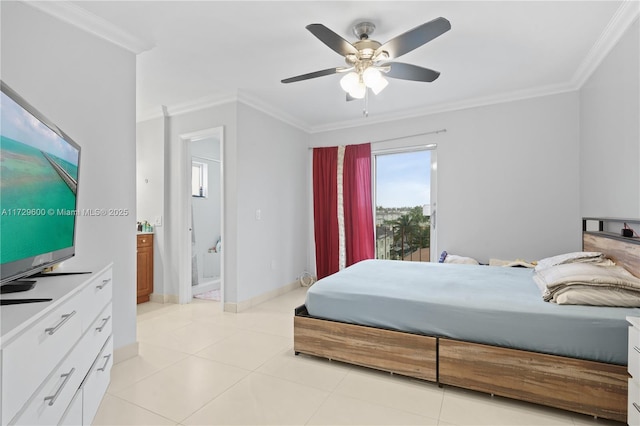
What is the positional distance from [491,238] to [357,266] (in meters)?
1.85

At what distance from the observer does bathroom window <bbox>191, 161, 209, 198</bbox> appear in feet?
16.4

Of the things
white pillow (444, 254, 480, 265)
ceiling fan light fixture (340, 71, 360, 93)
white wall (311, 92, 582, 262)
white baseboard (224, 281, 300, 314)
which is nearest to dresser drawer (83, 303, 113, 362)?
white baseboard (224, 281, 300, 314)

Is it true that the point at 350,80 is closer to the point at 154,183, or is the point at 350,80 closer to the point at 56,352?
the point at 56,352

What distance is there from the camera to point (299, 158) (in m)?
5.00

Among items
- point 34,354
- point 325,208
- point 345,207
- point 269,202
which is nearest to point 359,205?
point 345,207

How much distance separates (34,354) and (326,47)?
268cm

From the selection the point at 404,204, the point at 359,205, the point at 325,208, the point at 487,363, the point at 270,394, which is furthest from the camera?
the point at 325,208

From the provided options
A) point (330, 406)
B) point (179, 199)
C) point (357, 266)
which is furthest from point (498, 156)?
point (179, 199)

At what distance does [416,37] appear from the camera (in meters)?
1.97

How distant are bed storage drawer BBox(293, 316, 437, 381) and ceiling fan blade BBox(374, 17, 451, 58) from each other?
6.33ft

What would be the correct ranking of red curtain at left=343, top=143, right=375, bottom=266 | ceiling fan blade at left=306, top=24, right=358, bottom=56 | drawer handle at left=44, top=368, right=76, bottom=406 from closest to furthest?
1. drawer handle at left=44, top=368, right=76, bottom=406
2. ceiling fan blade at left=306, top=24, right=358, bottom=56
3. red curtain at left=343, top=143, right=375, bottom=266

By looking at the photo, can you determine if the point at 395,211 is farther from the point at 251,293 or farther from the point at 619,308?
the point at 619,308

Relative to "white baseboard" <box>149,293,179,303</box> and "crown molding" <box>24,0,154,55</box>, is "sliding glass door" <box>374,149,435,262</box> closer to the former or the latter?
"white baseboard" <box>149,293,179,303</box>

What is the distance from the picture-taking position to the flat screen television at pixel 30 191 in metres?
1.20
